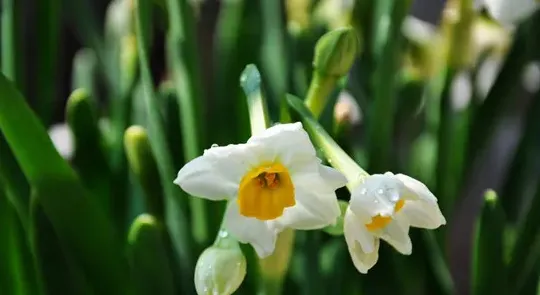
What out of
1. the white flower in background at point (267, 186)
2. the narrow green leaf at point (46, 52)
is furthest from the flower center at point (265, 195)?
the narrow green leaf at point (46, 52)

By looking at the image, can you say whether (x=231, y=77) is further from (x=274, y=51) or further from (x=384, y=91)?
(x=384, y=91)

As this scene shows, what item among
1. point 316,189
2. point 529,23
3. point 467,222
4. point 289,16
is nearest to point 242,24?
point 289,16

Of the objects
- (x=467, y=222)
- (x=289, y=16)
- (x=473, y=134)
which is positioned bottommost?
(x=467, y=222)

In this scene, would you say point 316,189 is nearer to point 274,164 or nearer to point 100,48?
point 274,164

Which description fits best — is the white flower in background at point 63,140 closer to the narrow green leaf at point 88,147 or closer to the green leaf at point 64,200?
the narrow green leaf at point 88,147

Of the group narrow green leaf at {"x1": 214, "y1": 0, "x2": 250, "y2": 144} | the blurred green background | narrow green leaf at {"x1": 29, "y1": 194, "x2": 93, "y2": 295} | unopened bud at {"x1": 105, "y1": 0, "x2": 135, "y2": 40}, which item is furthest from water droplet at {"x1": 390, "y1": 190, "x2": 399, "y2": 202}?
unopened bud at {"x1": 105, "y1": 0, "x2": 135, "y2": 40}

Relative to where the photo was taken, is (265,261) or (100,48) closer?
(265,261)

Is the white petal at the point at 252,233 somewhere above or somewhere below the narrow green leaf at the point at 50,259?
above
